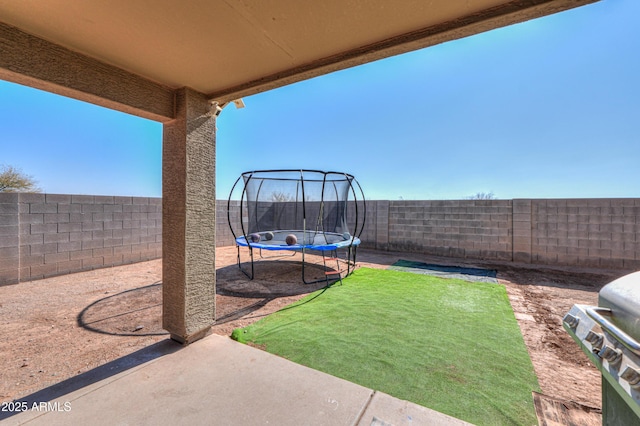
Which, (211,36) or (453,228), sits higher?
(211,36)

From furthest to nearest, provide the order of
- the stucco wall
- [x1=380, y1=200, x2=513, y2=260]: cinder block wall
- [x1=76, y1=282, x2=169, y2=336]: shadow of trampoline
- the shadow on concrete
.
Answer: [x1=380, y1=200, x2=513, y2=260]: cinder block wall < the stucco wall < [x1=76, y1=282, x2=169, y2=336]: shadow of trampoline < the shadow on concrete

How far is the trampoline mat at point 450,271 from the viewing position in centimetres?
415

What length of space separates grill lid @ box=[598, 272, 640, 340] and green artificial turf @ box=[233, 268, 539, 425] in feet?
2.92

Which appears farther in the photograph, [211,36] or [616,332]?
[211,36]

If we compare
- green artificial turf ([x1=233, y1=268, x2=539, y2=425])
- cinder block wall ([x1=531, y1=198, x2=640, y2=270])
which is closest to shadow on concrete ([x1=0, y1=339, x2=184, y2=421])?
green artificial turf ([x1=233, y1=268, x2=539, y2=425])

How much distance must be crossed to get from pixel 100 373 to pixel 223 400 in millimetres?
917

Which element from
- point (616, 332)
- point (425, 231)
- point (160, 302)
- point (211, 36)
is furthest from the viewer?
point (425, 231)

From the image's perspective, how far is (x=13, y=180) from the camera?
827cm

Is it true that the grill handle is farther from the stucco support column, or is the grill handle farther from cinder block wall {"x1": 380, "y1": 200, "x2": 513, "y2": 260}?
cinder block wall {"x1": 380, "y1": 200, "x2": 513, "y2": 260}

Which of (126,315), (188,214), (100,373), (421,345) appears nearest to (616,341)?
(421,345)

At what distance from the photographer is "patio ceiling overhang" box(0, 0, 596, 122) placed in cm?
100

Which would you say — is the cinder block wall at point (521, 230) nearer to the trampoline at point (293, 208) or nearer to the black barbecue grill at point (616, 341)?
the trampoline at point (293, 208)

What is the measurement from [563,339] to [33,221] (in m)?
6.69

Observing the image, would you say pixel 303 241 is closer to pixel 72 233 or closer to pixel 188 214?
pixel 188 214
